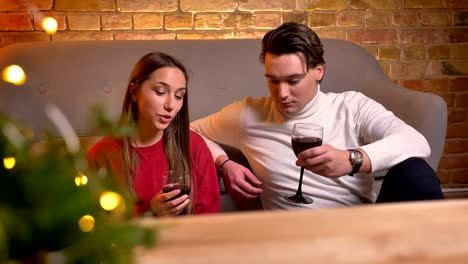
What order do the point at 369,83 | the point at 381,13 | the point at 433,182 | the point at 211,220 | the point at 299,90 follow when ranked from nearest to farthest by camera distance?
the point at 211,220
the point at 433,182
the point at 299,90
the point at 369,83
the point at 381,13

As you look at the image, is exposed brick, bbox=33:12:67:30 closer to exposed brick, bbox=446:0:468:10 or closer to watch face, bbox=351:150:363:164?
watch face, bbox=351:150:363:164

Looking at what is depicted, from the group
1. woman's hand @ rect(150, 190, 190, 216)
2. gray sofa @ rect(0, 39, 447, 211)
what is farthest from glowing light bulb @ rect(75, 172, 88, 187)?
gray sofa @ rect(0, 39, 447, 211)

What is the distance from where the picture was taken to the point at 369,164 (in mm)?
1567

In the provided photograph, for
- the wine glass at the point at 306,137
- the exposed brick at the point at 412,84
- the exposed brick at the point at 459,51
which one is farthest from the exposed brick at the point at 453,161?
the wine glass at the point at 306,137

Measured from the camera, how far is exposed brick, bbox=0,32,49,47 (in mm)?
2590

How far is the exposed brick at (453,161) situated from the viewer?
120 inches

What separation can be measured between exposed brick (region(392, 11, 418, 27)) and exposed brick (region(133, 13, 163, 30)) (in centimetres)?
127

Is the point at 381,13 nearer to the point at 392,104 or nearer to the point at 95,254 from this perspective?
the point at 392,104

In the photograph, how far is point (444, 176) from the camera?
3066 millimetres

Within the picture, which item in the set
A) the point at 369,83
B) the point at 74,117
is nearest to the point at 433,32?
the point at 369,83

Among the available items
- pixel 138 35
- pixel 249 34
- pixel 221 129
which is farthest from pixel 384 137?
pixel 138 35

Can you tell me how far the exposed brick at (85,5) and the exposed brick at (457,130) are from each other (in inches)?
77.4

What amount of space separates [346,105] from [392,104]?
0.39 meters

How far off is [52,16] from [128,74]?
0.67 meters
